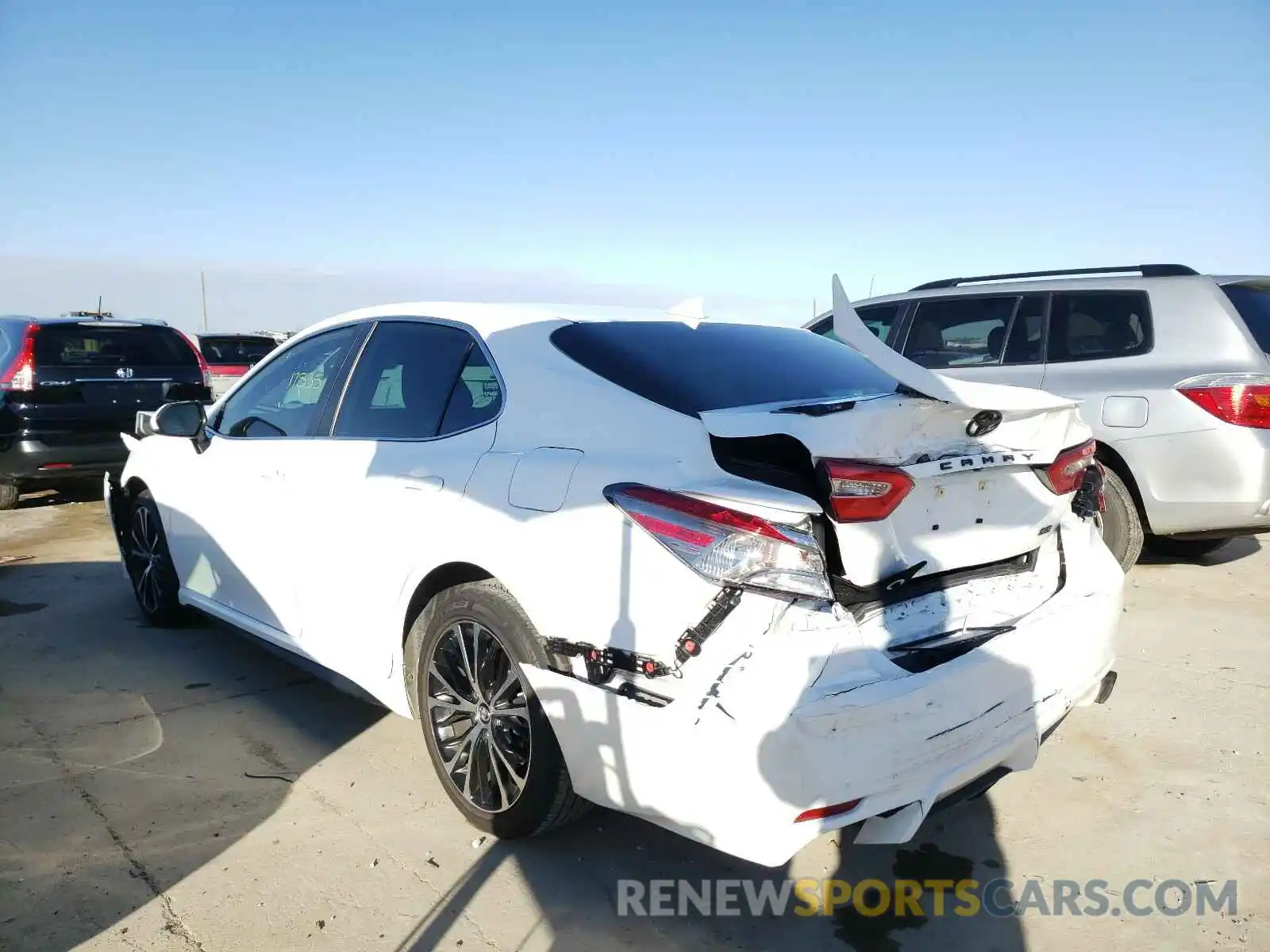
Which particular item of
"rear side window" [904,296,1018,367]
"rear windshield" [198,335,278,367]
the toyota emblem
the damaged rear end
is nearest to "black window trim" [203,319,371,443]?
the damaged rear end

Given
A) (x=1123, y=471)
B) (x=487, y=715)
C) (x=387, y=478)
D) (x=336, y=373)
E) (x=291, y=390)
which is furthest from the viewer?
(x=1123, y=471)

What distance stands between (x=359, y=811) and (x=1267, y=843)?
9.14 feet

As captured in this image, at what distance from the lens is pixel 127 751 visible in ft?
11.2

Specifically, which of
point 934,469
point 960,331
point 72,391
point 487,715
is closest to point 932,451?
point 934,469

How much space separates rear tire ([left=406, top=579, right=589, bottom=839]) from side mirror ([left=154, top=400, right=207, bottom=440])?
1.84 m

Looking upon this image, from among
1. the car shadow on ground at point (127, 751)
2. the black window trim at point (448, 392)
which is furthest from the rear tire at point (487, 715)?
the car shadow on ground at point (127, 751)

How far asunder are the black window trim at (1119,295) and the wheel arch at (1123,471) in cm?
53

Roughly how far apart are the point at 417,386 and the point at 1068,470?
2.08m

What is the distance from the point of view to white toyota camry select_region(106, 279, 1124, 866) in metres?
2.10

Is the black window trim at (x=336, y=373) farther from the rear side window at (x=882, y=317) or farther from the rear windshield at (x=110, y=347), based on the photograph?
the rear windshield at (x=110, y=347)

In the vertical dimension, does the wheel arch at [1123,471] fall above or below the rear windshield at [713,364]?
below

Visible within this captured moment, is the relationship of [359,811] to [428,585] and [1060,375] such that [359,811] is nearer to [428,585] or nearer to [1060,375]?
[428,585]

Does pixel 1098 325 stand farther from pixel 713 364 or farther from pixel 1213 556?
pixel 713 364

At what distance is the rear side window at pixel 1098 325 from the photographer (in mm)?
5234
